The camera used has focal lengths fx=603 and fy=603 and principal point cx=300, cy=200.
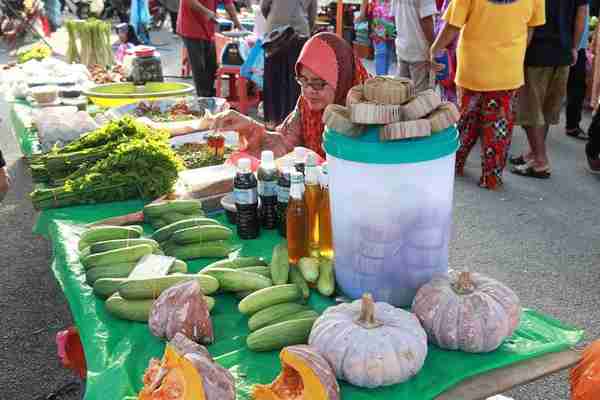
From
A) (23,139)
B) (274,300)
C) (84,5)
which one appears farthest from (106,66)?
(84,5)

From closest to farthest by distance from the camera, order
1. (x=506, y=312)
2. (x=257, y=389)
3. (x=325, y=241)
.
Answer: (x=257, y=389)
(x=506, y=312)
(x=325, y=241)

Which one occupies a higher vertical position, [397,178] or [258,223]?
[397,178]

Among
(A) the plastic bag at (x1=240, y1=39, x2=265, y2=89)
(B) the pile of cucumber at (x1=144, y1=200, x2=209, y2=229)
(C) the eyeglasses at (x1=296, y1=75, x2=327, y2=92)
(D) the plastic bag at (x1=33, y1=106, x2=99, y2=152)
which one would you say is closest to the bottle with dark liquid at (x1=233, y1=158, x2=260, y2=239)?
(B) the pile of cucumber at (x1=144, y1=200, x2=209, y2=229)

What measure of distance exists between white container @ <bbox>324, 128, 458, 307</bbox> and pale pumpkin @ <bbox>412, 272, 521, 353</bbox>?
11cm

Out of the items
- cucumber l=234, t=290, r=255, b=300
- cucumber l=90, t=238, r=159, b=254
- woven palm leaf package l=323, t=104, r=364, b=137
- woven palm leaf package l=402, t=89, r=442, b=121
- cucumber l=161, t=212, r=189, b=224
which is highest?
woven palm leaf package l=402, t=89, r=442, b=121

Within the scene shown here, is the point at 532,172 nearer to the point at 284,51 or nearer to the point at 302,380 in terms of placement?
the point at 284,51

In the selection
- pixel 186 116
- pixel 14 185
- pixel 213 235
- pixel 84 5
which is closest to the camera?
pixel 213 235

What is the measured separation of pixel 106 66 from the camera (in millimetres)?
7129

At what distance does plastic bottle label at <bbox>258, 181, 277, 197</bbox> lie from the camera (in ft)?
6.79

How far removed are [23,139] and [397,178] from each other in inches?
121

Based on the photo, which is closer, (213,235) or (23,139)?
(213,235)

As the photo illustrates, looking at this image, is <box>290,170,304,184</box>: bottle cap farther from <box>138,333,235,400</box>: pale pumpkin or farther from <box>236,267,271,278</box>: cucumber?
<box>138,333,235,400</box>: pale pumpkin

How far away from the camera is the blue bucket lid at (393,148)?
4.84 feet

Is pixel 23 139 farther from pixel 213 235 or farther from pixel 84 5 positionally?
pixel 84 5
